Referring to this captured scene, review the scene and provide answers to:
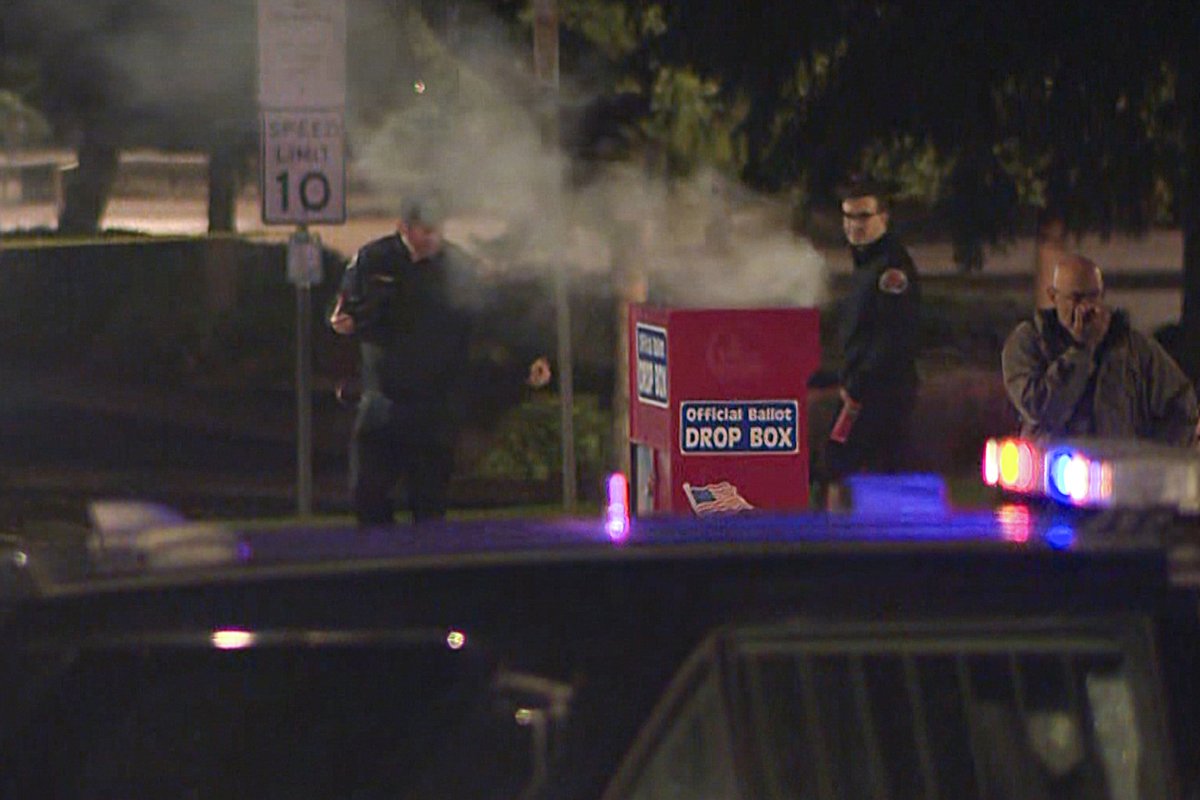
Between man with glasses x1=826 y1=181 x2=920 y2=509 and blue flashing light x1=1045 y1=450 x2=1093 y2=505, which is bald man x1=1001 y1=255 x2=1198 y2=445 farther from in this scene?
blue flashing light x1=1045 y1=450 x2=1093 y2=505

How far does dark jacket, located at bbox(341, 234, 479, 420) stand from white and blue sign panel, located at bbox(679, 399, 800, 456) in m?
2.27

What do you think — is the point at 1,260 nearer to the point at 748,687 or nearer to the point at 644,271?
the point at 644,271

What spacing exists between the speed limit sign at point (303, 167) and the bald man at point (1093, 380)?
12.5 ft

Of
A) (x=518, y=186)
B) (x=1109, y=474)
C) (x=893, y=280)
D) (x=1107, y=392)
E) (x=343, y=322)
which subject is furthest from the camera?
(x=518, y=186)

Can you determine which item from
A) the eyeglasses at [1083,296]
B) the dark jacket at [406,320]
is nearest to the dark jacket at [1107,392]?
the eyeglasses at [1083,296]

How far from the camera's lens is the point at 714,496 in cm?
767

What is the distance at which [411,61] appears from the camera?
567 inches

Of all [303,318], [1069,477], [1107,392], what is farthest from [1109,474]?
[303,318]

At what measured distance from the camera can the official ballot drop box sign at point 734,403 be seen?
25.1ft

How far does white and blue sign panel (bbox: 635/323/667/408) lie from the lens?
305 inches

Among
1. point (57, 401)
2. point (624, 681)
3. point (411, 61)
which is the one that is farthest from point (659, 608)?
point (57, 401)

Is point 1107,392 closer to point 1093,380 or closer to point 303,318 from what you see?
point 1093,380

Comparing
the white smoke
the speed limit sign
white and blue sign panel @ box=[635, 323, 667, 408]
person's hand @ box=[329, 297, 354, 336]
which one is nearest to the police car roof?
white and blue sign panel @ box=[635, 323, 667, 408]

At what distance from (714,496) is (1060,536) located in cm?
479
